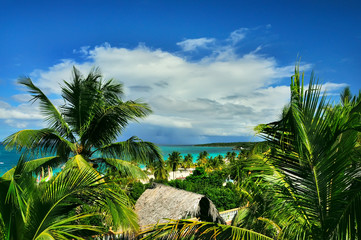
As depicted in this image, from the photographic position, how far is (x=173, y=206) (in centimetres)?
860

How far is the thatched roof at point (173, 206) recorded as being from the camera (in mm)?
8008

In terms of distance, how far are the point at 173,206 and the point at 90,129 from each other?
3925 millimetres

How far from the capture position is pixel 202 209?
8.34 m

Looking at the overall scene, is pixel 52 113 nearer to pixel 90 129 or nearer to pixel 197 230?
pixel 90 129

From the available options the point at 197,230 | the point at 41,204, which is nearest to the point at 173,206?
the point at 197,230

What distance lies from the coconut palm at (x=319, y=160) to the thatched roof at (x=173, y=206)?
5.03 meters

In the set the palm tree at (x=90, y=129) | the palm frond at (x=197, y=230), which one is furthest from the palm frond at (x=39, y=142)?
the palm frond at (x=197, y=230)

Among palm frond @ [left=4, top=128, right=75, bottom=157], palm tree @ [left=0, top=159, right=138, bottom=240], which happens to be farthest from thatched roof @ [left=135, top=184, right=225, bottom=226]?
palm tree @ [left=0, top=159, right=138, bottom=240]

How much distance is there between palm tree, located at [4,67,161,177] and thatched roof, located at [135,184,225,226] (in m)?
1.82

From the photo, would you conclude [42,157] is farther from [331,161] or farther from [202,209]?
[331,161]

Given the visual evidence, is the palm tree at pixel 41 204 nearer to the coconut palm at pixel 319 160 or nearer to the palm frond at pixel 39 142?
the coconut palm at pixel 319 160

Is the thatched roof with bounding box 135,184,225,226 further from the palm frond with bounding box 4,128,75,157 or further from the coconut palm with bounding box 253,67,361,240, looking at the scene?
the coconut palm with bounding box 253,67,361,240

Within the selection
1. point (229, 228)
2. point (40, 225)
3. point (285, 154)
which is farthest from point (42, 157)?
point (285, 154)

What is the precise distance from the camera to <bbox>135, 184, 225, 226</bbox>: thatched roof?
801cm
